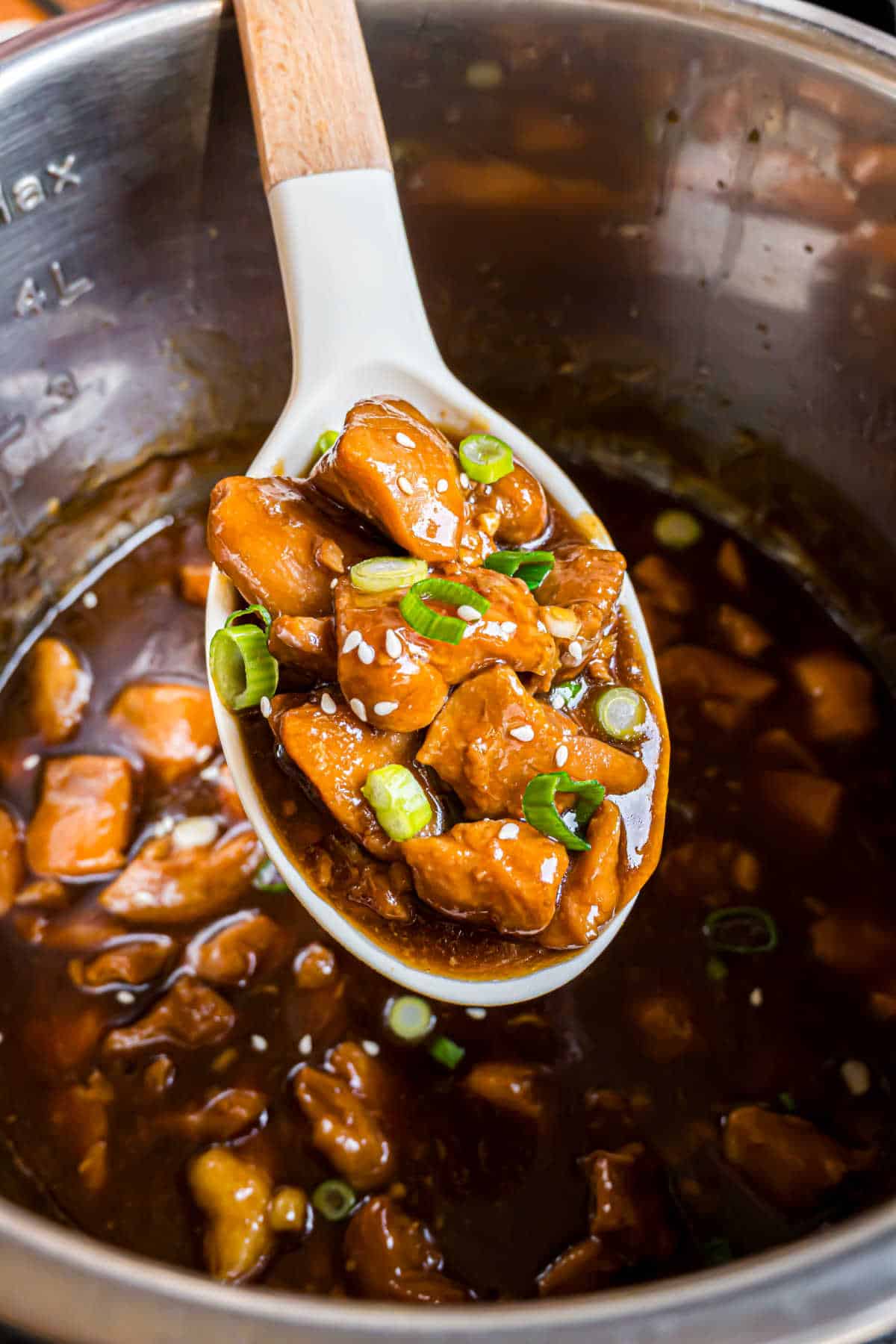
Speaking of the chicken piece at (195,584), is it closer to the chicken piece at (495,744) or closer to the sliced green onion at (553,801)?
the chicken piece at (495,744)

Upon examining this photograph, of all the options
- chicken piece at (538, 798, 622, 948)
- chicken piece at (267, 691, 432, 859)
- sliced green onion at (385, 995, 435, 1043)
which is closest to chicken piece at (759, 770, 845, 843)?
chicken piece at (538, 798, 622, 948)

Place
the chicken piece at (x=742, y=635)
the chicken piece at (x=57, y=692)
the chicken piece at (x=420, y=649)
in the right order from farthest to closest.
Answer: the chicken piece at (x=742, y=635) → the chicken piece at (x=57, y=692) → the chicken piece at (x=420, y=649)

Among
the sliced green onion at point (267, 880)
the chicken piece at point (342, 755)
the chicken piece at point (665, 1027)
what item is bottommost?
the chicken piece at point (665, 1027)

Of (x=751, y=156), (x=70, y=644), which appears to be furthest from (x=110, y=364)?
(x=751, y=156)

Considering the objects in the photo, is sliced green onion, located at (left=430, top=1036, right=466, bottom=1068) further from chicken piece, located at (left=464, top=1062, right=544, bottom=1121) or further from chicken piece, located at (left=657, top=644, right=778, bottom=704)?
chicken piece, located at (left=657, top=644, right=778, bottom=704)

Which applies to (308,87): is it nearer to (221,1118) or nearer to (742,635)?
(742,635)

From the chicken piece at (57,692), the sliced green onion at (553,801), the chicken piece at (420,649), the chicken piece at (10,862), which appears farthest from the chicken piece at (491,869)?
the chicken piece at (57,692)
